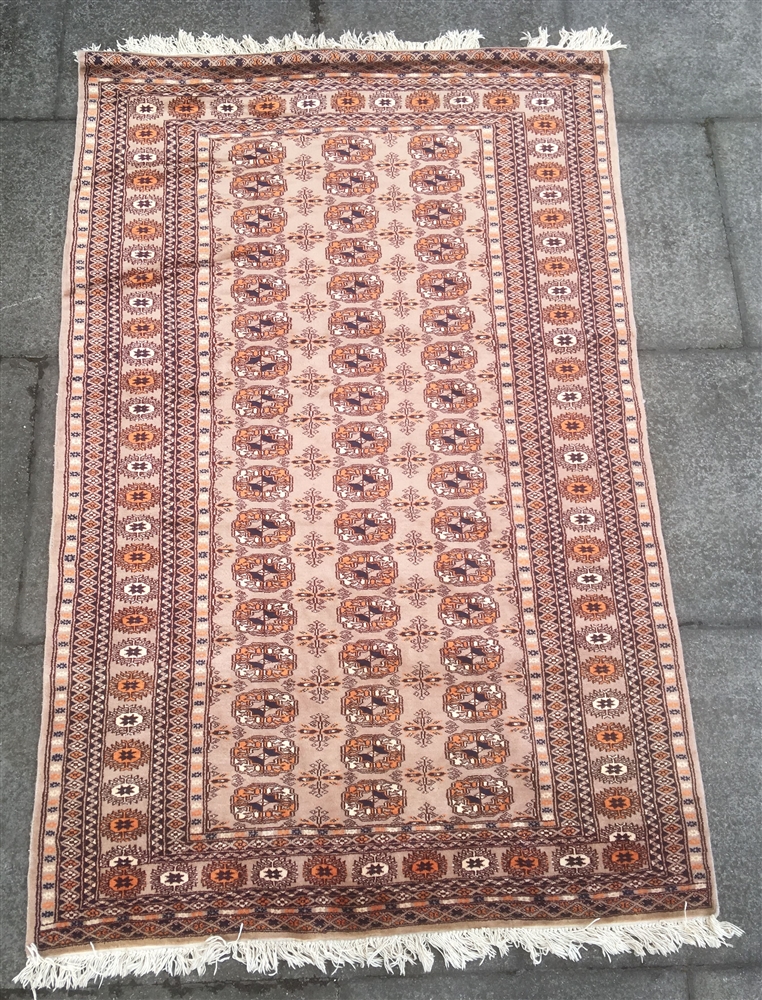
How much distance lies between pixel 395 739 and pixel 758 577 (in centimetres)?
75

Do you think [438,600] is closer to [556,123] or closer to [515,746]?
[515,746]

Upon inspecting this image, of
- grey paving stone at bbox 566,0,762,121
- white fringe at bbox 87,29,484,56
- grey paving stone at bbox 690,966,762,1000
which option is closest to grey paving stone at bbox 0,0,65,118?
white fringe at bbox 87,29,484,56

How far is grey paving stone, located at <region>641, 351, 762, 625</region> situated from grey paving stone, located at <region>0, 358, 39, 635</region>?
1.22m

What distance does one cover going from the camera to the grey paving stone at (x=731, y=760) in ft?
5.11

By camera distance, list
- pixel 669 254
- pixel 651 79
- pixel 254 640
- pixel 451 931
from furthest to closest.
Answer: pixel 651 79, pixel 669 254, pixel 254 640, pixel 451 931

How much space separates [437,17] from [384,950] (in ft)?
6.34

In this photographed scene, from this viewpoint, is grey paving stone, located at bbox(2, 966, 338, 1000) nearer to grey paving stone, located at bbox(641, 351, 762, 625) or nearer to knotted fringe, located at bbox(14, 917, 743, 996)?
knotted fringe, located at bbox(14, 917, 743, 996)

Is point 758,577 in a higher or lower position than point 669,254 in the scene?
lower

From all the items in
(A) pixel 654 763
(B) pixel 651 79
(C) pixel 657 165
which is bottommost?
(A) pixel 654 763

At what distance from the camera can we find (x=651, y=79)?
2062mm

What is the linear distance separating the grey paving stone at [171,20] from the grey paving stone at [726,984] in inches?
81.0

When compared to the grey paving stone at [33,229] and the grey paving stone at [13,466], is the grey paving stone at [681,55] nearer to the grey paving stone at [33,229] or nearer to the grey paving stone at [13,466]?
the grey paving stone at [33,229]

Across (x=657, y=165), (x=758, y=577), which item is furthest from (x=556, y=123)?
(x=758, y=577)

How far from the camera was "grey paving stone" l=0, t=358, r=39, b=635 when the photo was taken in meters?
1.69
